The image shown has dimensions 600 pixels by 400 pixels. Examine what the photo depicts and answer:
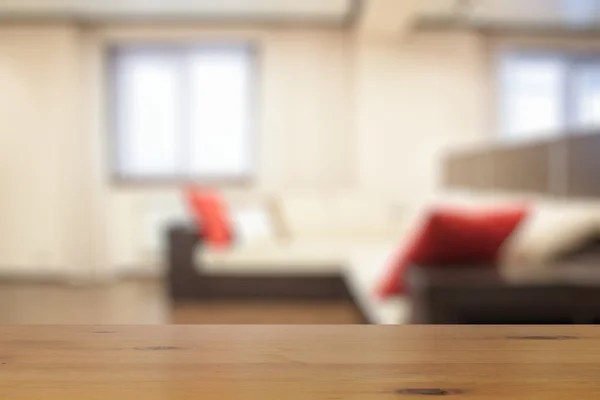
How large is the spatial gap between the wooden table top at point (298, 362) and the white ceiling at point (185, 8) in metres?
5.12

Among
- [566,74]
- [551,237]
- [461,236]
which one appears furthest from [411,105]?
[461,236]

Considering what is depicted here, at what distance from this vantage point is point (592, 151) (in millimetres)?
2783

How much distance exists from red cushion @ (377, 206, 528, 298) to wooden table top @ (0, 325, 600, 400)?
4.45 ft

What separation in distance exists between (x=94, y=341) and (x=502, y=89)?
6.18 m

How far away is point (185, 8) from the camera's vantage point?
5656 millimetres

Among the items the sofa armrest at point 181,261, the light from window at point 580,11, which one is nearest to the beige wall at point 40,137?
the sofa armrest at point 181,261

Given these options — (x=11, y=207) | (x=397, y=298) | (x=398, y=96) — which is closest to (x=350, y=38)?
(x=398, y=96)

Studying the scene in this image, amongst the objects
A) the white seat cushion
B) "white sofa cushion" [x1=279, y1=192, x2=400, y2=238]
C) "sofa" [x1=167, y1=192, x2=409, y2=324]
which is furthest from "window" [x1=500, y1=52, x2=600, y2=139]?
the white seat cushion

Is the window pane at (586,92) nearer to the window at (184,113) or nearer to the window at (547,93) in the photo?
the window at (547,93)

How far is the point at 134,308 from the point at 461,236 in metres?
3.09

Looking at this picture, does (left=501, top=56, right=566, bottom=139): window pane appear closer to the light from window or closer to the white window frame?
the white window frame

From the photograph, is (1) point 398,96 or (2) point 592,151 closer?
(2) point 592,151

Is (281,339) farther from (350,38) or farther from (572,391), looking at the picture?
(350,38)

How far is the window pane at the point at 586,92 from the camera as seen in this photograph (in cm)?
629
